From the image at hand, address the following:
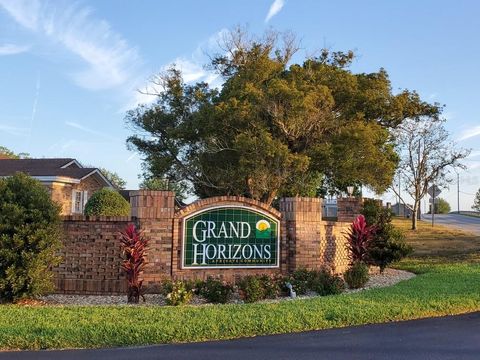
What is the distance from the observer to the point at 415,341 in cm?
707

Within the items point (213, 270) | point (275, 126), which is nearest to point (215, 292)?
point (213, 270)

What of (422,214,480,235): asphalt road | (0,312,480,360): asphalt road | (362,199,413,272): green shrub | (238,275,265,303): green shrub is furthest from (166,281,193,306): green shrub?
(422,214,480,235): asphalt road

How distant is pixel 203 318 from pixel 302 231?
18.6 feet

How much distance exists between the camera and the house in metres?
29.0

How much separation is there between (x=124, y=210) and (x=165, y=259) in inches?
261

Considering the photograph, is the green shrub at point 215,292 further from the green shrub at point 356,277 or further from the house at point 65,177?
the house at point 65,177

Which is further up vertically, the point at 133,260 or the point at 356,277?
the point at 133,260

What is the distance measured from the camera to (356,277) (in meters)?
12.6

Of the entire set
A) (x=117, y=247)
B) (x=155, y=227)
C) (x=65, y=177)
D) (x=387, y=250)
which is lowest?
(x=387, y=250)

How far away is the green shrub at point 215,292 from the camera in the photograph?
10.5 metres

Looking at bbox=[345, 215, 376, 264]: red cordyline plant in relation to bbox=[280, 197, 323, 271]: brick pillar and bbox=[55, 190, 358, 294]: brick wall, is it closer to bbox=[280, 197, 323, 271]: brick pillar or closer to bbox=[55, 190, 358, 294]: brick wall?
bbox=[280, 197, 323, 271]: brick pillar

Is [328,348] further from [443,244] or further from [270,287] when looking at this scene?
[443,244]

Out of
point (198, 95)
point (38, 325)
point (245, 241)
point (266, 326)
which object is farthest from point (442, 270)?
point (198, 95)

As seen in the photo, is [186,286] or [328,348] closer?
[328,348]
